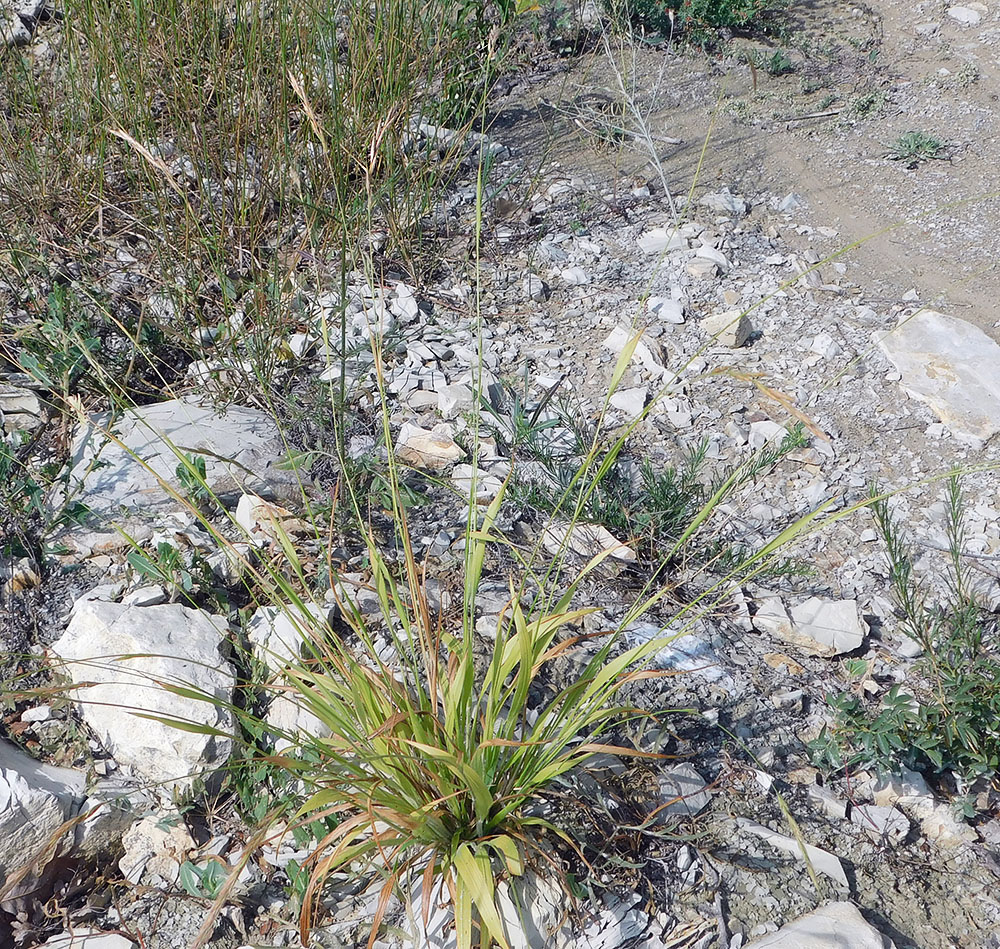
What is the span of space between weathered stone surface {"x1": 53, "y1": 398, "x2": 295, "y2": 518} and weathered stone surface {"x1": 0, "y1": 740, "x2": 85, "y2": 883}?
28.5 inches

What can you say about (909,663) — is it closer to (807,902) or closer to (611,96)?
(807,902)

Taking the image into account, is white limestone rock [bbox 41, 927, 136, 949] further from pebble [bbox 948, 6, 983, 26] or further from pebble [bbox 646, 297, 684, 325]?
pebble [bbox 948, 6, 983, 26]

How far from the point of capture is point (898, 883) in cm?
167

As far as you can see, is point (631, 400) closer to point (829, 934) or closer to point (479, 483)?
point (479, 483)

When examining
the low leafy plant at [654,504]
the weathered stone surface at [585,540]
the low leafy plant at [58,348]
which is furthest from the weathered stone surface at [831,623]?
the low leafy plant at [58,348]

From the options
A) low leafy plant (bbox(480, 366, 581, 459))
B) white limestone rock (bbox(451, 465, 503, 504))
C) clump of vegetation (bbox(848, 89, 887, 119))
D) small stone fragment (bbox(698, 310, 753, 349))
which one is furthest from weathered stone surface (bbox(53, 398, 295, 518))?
clump of vegetation (bbox(848, 89, 887, 119))

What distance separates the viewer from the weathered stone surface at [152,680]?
71.2 inches

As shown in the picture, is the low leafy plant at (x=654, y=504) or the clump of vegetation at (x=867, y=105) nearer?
the low leafy plant at (x=654, y=504)

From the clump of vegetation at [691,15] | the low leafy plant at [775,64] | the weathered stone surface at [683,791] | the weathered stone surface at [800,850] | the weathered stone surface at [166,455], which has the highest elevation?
the clump of vegetation at [691,15]

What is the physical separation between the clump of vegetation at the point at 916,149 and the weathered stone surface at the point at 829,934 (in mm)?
3380

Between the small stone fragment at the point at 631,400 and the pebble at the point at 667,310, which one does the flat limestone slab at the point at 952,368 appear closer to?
the pebble at the point at 667,310

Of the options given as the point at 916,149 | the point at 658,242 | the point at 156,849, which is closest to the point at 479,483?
the point at 156,849

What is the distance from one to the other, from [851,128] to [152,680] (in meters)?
3.97

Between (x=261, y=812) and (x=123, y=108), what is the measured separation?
8.87 feet
